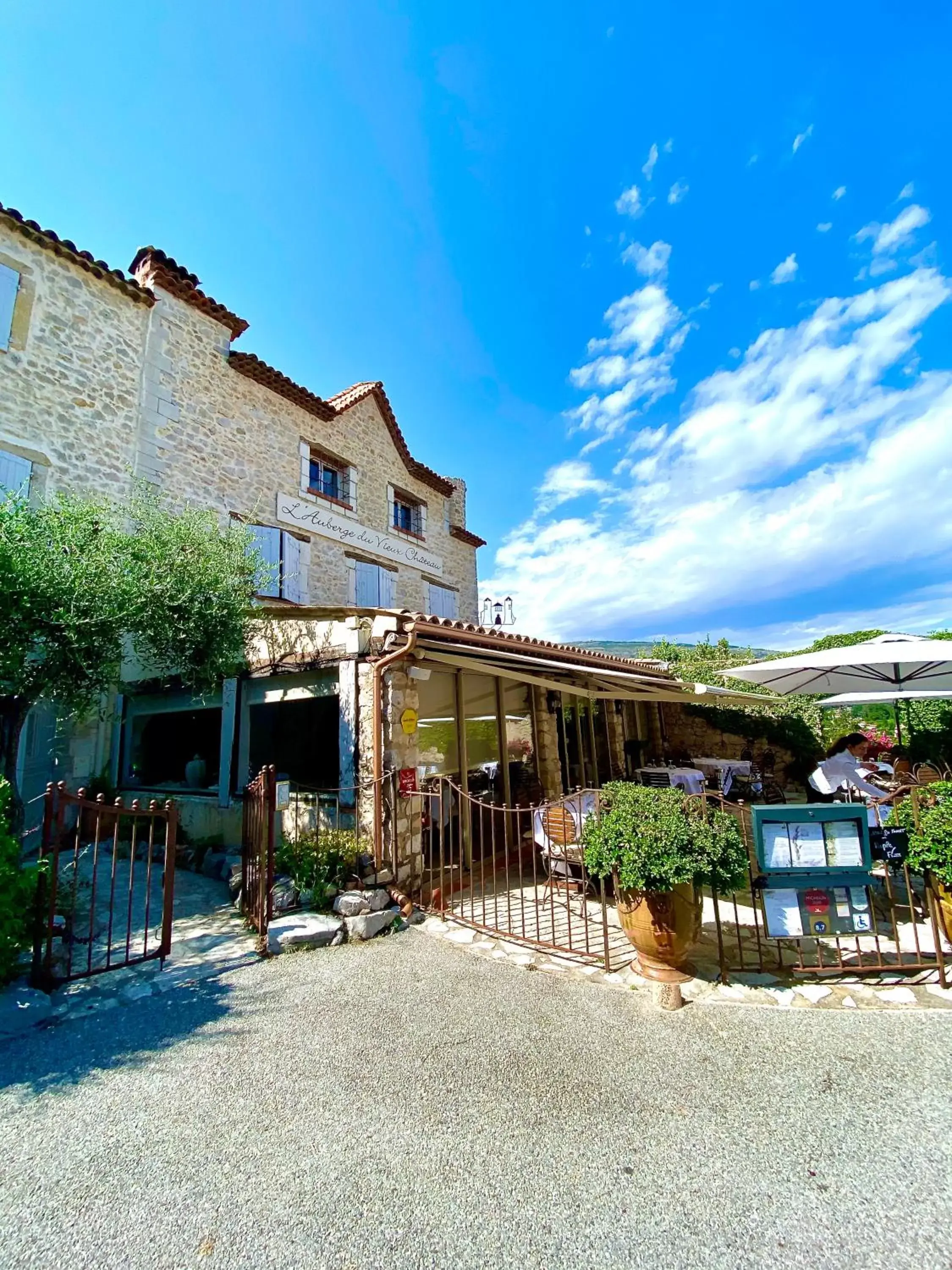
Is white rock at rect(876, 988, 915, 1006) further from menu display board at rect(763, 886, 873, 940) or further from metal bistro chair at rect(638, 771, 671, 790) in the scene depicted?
metal bistro chair at rect(638, 771, 671, 790)

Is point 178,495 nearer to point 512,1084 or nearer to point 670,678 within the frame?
point 670,678

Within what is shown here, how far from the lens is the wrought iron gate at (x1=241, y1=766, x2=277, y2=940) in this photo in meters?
5.61

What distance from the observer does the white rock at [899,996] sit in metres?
4.18

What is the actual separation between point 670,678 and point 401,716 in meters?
7.42

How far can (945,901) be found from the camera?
15.0ft

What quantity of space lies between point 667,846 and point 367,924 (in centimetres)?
345

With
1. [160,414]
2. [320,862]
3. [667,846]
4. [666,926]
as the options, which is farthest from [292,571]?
[666,926]

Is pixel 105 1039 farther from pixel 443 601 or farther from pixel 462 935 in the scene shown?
pixel 443 601

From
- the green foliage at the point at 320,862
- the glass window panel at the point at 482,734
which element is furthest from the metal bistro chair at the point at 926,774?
the green foliage at the point at 320,862

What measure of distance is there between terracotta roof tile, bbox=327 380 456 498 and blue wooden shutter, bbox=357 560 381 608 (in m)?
4.63

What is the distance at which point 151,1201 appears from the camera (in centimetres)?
252

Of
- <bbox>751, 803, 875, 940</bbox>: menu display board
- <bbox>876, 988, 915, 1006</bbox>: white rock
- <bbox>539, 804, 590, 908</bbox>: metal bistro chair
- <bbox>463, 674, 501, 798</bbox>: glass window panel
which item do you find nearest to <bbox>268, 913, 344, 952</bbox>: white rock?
<bbox>539, 804, 590, 908</bbox>: metal bistro chair

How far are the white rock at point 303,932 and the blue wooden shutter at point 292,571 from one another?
953 centimetres

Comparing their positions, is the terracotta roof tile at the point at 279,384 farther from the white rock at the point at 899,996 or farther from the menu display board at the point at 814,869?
A: the white rock at the point at 899,996
